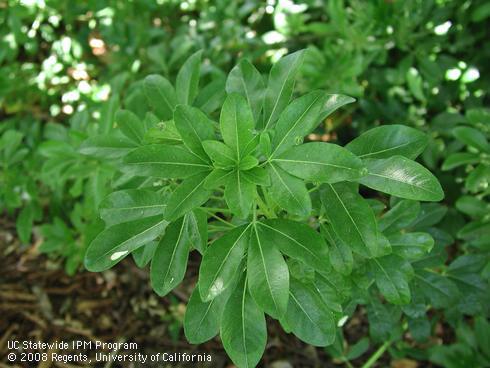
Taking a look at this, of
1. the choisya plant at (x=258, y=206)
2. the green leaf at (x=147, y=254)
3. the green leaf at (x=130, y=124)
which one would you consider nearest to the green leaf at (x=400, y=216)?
the choisya plant at (x=258, y=206)

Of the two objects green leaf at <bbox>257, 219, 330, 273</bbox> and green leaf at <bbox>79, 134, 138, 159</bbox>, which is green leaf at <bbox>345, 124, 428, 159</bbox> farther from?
green leaf at <bbox>79, 134, 138, 159</bbox>

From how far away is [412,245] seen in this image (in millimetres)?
1618

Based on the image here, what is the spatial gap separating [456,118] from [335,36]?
75 cm

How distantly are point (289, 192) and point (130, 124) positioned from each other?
2.24ft

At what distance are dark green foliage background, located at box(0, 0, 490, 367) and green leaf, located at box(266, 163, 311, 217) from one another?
922mm

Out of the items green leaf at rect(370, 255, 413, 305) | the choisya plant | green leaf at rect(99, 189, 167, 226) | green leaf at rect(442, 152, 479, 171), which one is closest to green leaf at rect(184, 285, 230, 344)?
the choisya plant

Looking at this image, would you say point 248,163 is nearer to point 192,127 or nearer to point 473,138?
point 192,127

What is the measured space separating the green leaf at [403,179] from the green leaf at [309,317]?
0.34 meters

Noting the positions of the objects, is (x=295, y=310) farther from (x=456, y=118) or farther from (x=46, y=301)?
(x=46, y=301)

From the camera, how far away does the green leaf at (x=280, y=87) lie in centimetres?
142

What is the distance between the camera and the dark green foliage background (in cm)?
215

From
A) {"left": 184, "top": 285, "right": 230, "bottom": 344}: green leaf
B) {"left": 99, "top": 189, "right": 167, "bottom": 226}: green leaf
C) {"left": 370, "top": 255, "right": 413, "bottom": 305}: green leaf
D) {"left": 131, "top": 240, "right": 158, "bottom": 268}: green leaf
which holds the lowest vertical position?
{"left": 370, "top": 255, "right": 413, "bottom": 305}: green leaf

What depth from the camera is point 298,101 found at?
125 cm

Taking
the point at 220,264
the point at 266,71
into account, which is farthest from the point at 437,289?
the point at 266,71
